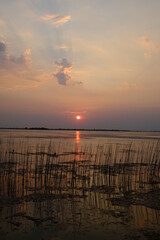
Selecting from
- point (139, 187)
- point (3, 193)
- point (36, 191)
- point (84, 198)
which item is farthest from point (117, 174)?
point (3, 193)

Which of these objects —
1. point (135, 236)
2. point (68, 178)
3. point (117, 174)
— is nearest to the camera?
point (135, 236)

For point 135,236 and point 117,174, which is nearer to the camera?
point 135,236

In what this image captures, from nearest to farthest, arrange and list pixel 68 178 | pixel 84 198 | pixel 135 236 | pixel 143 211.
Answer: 1. pixel 135 236
2. pixel 143 211
3. pixel 84 198
4. pixel 68 178

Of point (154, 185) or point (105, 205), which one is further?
point (154, 185)

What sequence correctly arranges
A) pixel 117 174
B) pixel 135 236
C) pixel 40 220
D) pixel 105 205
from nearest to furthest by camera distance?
1. pixel 135 236
2. pixel 40 220
3. pixel 105 205
4. pixel 117 174

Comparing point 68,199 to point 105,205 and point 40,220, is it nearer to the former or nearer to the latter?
point 105,205

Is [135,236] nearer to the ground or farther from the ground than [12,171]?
nearer to the ground

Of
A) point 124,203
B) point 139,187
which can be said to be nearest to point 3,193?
point 124,203

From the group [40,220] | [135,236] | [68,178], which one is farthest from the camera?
[68,178]

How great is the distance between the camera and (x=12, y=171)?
10.1m

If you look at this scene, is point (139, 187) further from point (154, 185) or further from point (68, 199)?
point (68, 199)

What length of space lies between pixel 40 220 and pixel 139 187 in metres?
4.42

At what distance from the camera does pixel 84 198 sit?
23.4 feet

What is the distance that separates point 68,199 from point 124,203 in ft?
5.73
